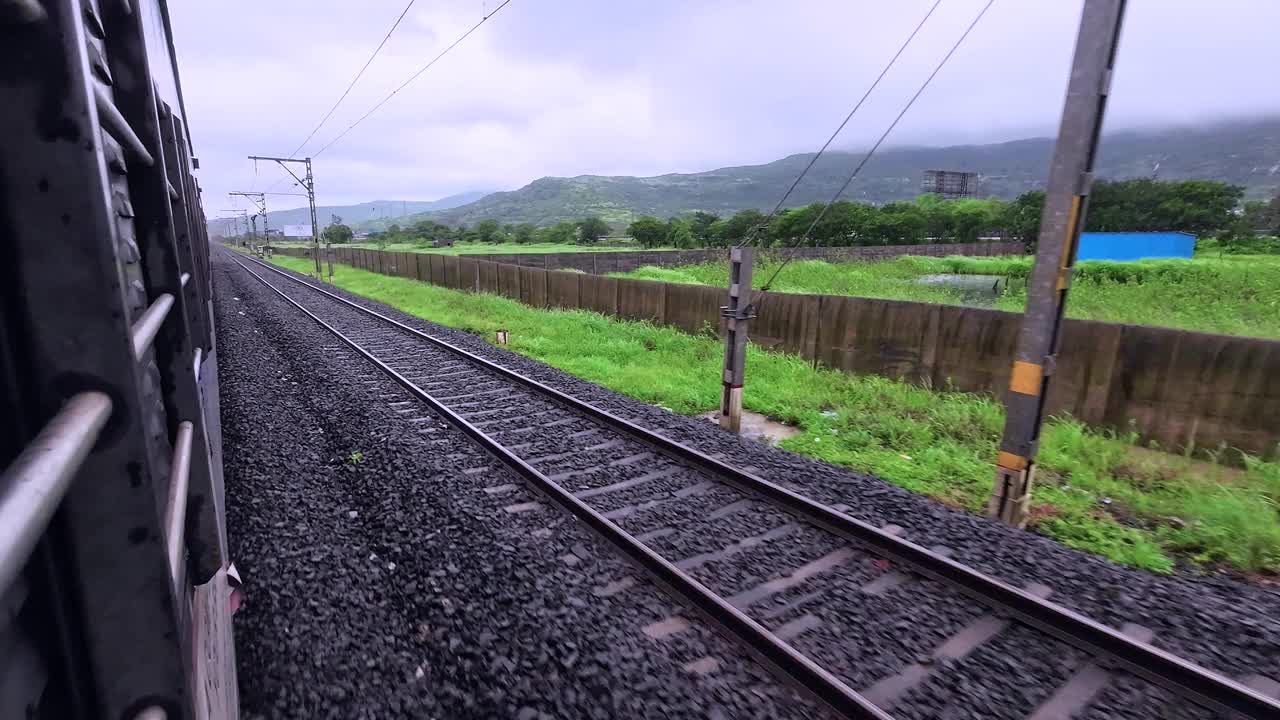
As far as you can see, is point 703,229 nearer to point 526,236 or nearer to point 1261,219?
point 526,236

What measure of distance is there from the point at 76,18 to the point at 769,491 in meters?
5.22

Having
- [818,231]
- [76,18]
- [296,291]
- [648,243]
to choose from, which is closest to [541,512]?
[76,18]

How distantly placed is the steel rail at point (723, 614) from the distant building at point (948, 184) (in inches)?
4597

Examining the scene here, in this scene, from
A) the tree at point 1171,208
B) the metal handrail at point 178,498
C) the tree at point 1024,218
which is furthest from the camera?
the tree at point 1171,208

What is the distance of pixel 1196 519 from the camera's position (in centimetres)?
538

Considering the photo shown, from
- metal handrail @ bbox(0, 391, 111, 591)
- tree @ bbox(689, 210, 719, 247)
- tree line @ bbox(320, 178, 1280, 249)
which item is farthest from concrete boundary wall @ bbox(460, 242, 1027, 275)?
metal handrail @ bbox(0, 391, 111, 591)

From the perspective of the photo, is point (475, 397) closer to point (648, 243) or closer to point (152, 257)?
point (152, 257)

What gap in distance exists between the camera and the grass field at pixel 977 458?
5.12 meters

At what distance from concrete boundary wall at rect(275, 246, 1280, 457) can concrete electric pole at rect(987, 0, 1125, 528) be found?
9.33 ft

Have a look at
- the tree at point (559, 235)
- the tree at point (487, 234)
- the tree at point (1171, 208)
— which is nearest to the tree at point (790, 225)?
the tree at point (1171, 208)

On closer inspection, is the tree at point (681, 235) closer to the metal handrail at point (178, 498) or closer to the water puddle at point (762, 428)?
the water puddle at point (762, 428)

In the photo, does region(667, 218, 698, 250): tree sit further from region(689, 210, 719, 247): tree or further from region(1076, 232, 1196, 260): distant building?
region(1076, 232, 1196, 260): distant building

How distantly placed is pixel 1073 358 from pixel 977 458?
2.11 metres

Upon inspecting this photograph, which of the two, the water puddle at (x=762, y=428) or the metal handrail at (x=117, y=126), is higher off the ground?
the metal handrail at (x=117, y=126)
